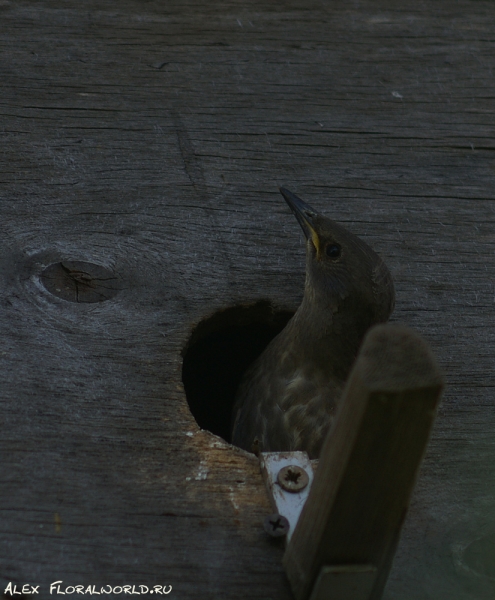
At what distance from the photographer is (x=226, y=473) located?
5.80ft

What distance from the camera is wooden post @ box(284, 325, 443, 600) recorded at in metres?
1.21

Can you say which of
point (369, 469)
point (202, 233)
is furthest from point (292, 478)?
point (202, 233)

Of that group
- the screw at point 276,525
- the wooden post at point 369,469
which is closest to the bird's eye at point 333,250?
the screw at point 276,525

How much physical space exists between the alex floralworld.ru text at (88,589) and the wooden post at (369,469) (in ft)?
0.91

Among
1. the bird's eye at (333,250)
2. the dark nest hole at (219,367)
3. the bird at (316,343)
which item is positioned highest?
the bird's eye at (333,250)

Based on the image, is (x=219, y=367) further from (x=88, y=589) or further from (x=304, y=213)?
(x=88, y=589)

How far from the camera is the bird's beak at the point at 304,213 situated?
2416 millimetres

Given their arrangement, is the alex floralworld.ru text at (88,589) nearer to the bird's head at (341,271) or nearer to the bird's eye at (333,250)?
the bird's head at (341,271)

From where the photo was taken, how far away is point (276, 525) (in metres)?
A: 1.62

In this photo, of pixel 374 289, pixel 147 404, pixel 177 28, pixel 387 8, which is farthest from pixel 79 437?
pixel 387 8

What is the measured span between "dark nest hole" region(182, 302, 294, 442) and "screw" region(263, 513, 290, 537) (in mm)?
1168

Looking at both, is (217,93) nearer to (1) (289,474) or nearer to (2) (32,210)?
(2) (32,210)

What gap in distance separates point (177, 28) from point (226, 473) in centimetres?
189

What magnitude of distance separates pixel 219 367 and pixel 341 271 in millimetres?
853
